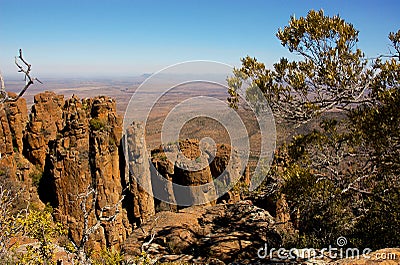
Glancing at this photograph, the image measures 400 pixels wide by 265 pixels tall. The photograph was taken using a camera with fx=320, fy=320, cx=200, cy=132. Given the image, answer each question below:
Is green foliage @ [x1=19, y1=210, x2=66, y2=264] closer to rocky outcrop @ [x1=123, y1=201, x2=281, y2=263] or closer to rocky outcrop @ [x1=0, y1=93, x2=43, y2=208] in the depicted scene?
rocky outcrop @ [x1=123, y1=201, x2=281, y2=263]

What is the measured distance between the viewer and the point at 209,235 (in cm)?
1101

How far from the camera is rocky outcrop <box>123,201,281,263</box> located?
984cm

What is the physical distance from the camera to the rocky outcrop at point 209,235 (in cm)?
984

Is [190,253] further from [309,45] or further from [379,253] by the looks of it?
[309,45]

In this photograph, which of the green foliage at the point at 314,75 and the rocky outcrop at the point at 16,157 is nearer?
the green foliage at the point at 314,75

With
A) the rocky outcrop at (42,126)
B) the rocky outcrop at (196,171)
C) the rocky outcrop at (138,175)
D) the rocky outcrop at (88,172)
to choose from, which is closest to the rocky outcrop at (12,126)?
the rocky outcrop at (42,126)

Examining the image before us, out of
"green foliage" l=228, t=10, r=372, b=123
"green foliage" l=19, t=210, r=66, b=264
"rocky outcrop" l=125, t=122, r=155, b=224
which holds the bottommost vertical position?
"rocky outcrop" l=125, t=122, r=155, b=224

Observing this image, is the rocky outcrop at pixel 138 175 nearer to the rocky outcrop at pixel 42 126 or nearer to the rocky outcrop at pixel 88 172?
the rocky outcrop at pixel 88 172

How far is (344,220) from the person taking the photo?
32.9ft

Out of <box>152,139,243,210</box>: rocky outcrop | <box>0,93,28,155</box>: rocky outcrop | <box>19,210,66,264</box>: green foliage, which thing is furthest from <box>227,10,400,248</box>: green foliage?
<box>0,93,28,155</box>: rocky outcrop

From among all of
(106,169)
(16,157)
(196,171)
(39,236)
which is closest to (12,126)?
(16,157)

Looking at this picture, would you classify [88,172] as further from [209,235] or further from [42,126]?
[209,235]

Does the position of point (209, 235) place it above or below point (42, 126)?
below

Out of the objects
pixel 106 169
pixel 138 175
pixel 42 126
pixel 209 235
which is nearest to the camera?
pixel 209 235
